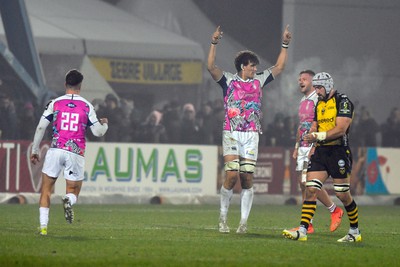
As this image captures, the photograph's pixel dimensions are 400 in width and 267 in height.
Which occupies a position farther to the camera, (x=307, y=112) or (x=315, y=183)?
(x=307, y=112)

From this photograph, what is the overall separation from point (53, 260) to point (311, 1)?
20214 millimetres

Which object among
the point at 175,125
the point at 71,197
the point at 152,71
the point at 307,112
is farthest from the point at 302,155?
the point at 152,71

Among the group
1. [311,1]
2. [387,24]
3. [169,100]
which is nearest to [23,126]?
[169,100]

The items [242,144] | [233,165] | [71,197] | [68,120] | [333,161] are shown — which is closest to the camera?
[71,197]

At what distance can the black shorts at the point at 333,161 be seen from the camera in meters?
15.2

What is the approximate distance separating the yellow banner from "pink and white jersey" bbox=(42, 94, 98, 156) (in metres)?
13.2

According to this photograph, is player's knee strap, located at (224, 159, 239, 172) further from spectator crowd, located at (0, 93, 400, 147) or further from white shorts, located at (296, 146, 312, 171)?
spectator crowd, located at (0, 93, 400, 147)

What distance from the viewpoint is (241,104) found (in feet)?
54.6

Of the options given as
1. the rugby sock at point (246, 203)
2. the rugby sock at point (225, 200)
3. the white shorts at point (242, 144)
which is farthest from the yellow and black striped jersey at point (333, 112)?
the rugby sock at point (225, 200)

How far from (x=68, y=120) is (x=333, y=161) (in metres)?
3.38

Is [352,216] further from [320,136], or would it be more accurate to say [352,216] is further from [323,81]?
[323,81]

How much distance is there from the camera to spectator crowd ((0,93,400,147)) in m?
26.2

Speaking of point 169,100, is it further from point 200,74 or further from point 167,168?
point 167,168

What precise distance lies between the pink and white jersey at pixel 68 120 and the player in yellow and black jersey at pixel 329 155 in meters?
2.84
